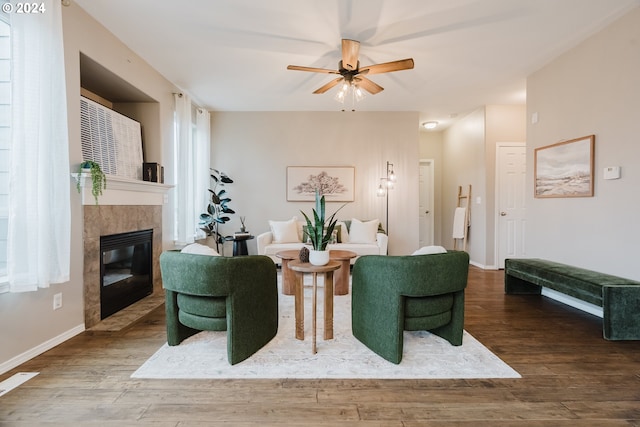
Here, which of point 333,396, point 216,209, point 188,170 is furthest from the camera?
point 216,209

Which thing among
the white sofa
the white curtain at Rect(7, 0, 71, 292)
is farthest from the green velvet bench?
the white curtain at Rect(7, 0, 71, 292)

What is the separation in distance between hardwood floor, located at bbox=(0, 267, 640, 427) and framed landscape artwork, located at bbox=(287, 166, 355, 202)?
3.61 meters

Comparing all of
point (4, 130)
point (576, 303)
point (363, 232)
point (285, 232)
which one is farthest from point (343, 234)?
point (4, 130)

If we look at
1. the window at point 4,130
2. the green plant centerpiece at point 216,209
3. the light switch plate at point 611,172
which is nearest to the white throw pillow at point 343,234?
the green plant centerpiece at point 216,209

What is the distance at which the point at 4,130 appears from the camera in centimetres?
204

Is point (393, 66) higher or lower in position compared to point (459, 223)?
higher

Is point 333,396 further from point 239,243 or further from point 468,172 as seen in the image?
point 468,172

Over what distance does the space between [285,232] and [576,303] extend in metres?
3.88

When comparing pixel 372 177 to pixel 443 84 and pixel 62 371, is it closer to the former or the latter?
pixel 443 84

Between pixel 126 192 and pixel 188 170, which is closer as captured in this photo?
pixel 126 192

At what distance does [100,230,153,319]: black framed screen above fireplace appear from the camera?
2.91 m

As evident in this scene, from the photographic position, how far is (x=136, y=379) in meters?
1.87

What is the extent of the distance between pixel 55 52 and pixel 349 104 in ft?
12.8

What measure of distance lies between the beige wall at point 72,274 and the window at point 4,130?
302 mm
